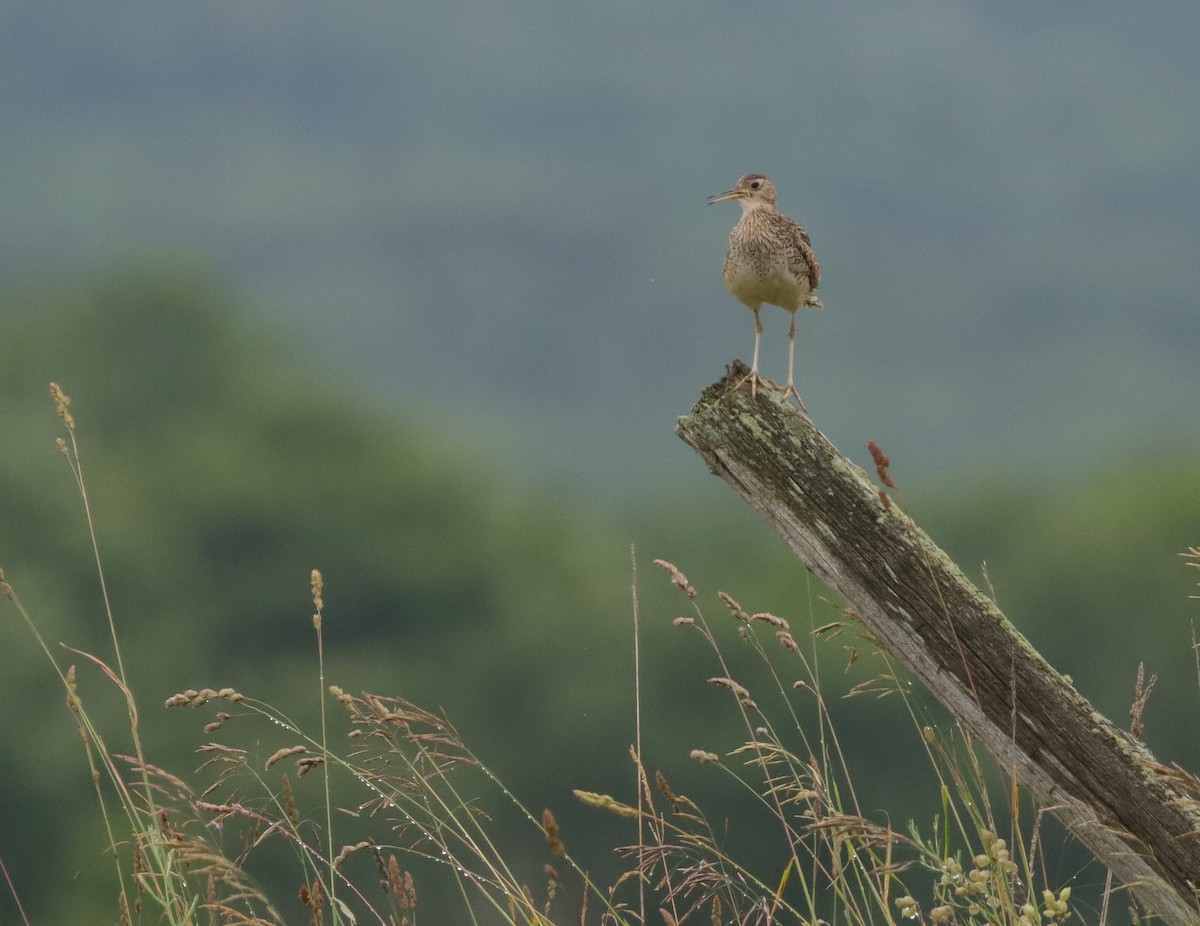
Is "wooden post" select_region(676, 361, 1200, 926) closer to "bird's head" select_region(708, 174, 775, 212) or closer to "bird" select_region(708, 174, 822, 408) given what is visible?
"bird" select_region(708, 174, 822, 408)

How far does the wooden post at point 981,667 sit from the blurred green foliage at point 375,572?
2363cm

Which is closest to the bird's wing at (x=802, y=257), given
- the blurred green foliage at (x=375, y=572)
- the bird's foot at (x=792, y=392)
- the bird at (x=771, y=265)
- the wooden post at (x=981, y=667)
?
the bird at (x=771, y=265)

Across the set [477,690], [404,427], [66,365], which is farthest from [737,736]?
[66,365]

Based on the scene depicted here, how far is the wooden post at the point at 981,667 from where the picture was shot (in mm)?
2572

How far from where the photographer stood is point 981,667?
104 inches

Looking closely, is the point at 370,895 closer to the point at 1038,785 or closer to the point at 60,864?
the point at 60,864

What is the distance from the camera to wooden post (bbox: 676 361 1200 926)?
2.57 metres

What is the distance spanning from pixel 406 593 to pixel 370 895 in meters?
16.1

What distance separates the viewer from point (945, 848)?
8.96 ft

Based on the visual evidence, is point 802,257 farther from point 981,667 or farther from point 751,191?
point 981,667

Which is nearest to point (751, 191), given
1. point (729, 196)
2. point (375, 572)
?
point (729, 196)

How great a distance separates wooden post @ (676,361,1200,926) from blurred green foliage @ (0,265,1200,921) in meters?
23.6

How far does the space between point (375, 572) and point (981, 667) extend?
122 feet

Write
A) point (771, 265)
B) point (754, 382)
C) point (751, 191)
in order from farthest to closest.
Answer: point (751, 191) → point (771, 265) → point (754, 382)
